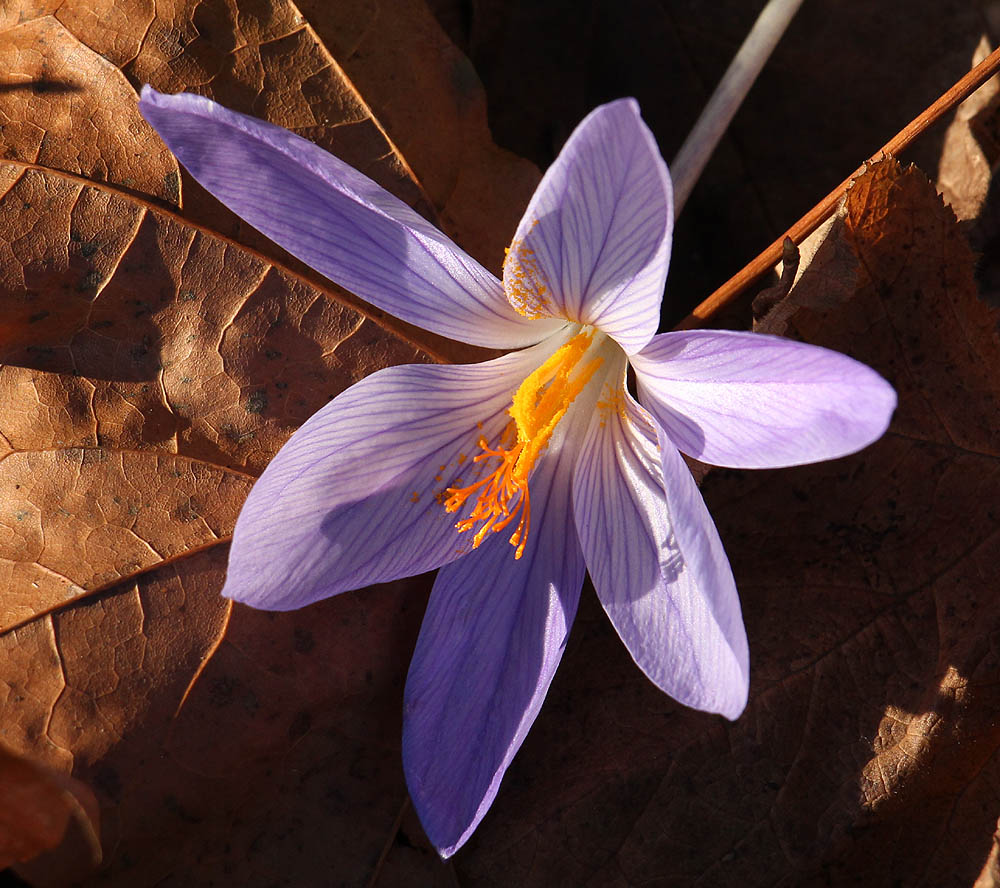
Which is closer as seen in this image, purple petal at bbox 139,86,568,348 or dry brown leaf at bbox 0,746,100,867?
purple petal at bbox 139,86,568,348

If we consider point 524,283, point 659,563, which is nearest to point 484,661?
point 659,563

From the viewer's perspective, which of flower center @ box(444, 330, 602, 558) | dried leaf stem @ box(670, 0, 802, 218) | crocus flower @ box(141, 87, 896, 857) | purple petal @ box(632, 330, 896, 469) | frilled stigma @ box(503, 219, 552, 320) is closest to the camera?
purple petal @ box(632, 330, 896, 469)

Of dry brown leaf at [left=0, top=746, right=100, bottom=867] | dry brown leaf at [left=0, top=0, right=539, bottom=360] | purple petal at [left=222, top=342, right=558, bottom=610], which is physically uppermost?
dry brown leaf at [left=0, top=0, right=539, bottom=360]

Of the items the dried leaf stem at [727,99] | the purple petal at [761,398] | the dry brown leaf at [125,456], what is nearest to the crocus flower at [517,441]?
the purple petal at [761,398]

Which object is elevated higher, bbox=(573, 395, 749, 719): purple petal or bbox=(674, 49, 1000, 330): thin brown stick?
bbox=(674, 49, 1000, 330): thin brown stick

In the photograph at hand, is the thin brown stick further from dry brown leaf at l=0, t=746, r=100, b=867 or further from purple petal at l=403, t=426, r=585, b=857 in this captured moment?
dry brown leaf at l=0, t=746, r=100, b=867

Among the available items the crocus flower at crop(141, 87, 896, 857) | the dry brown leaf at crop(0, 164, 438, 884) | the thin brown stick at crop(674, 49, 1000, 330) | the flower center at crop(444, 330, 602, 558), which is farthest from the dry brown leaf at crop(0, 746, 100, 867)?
the thin brown stick at crop(674, 49, 1000, 330)

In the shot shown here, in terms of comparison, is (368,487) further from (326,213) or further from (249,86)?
(249,86)
